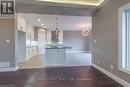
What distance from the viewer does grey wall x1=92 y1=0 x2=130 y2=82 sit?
4.48 metres

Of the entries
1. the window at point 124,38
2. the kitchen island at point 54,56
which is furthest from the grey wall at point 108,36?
the kitchen island at point 54,56

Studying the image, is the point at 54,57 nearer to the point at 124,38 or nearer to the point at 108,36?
the point at 108,36

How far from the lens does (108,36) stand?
516cm

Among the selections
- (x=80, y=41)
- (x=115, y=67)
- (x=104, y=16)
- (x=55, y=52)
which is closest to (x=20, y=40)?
(x=55, y=52)

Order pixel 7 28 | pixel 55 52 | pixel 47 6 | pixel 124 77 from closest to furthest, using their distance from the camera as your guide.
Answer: pixel 124 77, pixel 47 6, pixel 7 28, pixel 55 52

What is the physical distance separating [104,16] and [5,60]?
14.1 ft

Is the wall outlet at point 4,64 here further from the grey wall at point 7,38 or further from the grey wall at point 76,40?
the grey wall at point 76,40

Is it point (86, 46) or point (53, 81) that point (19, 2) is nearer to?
point (53, 81)

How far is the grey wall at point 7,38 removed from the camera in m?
5.86

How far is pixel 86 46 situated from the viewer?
54.2 ft

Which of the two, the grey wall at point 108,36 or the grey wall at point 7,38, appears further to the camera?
the grey wall at point 7,38

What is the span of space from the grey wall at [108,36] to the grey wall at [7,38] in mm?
3588

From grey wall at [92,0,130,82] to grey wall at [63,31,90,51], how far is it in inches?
391

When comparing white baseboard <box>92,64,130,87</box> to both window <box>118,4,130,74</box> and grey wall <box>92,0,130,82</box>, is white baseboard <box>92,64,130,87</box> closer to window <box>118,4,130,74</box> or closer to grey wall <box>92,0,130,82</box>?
grey wall <box>92,0,130,82</box>
